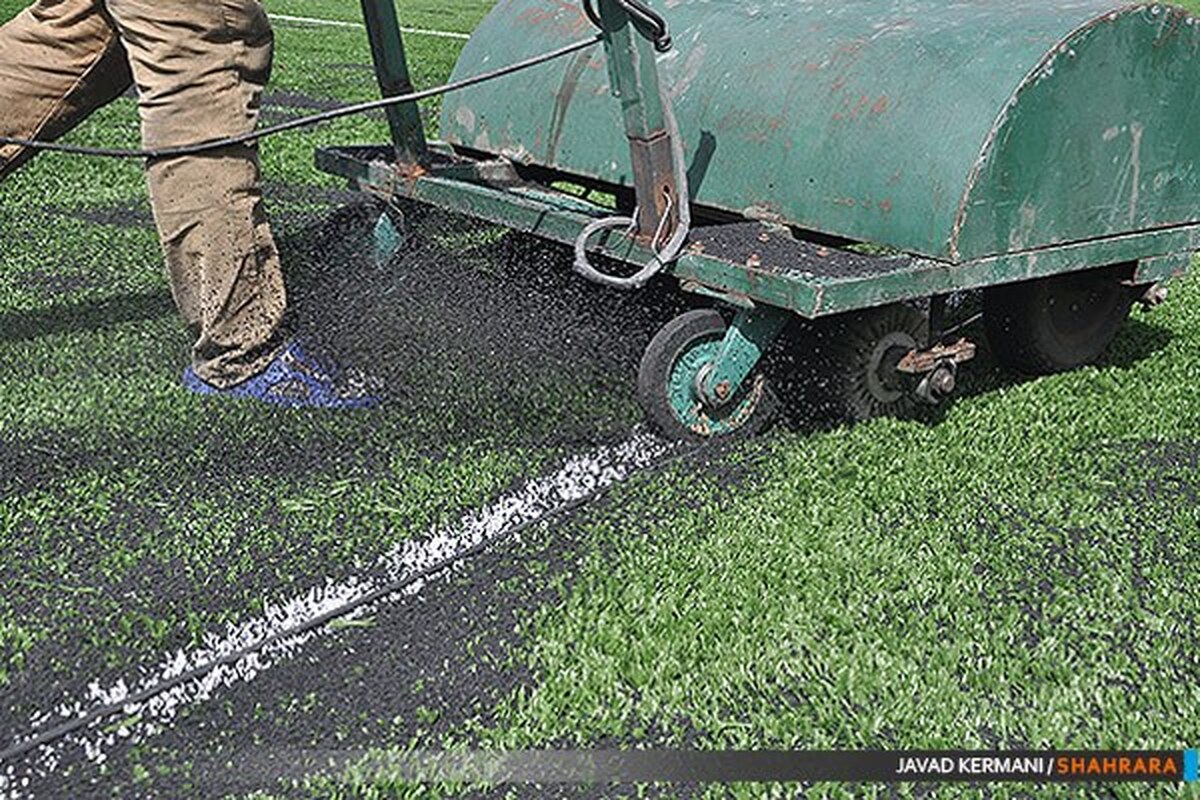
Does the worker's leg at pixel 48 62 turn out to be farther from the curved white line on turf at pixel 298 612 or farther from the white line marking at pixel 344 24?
the white line marking at pixel 344 24

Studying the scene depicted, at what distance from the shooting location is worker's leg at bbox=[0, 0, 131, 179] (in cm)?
404

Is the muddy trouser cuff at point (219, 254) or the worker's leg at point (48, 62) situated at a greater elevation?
the worker's leg at point (48, 62)

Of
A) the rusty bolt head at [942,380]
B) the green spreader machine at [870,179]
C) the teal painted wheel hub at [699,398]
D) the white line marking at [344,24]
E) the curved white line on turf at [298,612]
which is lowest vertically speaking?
the white line marking at [344,24]

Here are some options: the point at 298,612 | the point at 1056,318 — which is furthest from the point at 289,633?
the point at 1056,318

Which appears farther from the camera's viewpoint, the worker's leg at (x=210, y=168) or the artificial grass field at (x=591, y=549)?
the worker's leg at (x=210, y=168)

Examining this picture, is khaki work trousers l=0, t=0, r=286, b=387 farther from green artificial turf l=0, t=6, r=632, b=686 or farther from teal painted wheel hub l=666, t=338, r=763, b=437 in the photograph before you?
teal painted wheel hub l=666, t=338, r=763, b=437

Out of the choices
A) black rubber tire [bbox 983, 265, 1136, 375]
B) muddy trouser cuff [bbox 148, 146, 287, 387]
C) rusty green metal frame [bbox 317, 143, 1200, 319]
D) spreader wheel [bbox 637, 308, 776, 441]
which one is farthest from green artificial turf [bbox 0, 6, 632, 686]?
black rubber tire [bbox 983, 265, 1136, 375]

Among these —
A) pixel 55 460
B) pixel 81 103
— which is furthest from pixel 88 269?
pixel 55 460

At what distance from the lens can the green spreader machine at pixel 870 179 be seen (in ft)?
11.7

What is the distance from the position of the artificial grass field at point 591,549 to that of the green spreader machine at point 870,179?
0.65ft

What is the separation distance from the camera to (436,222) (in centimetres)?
487

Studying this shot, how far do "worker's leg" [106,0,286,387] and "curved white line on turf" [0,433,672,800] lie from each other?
91cm

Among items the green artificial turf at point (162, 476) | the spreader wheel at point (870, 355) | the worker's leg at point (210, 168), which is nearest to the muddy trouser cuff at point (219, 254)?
the worker's leg at point (210, 168)

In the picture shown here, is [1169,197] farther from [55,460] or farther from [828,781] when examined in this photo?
[55,460]
